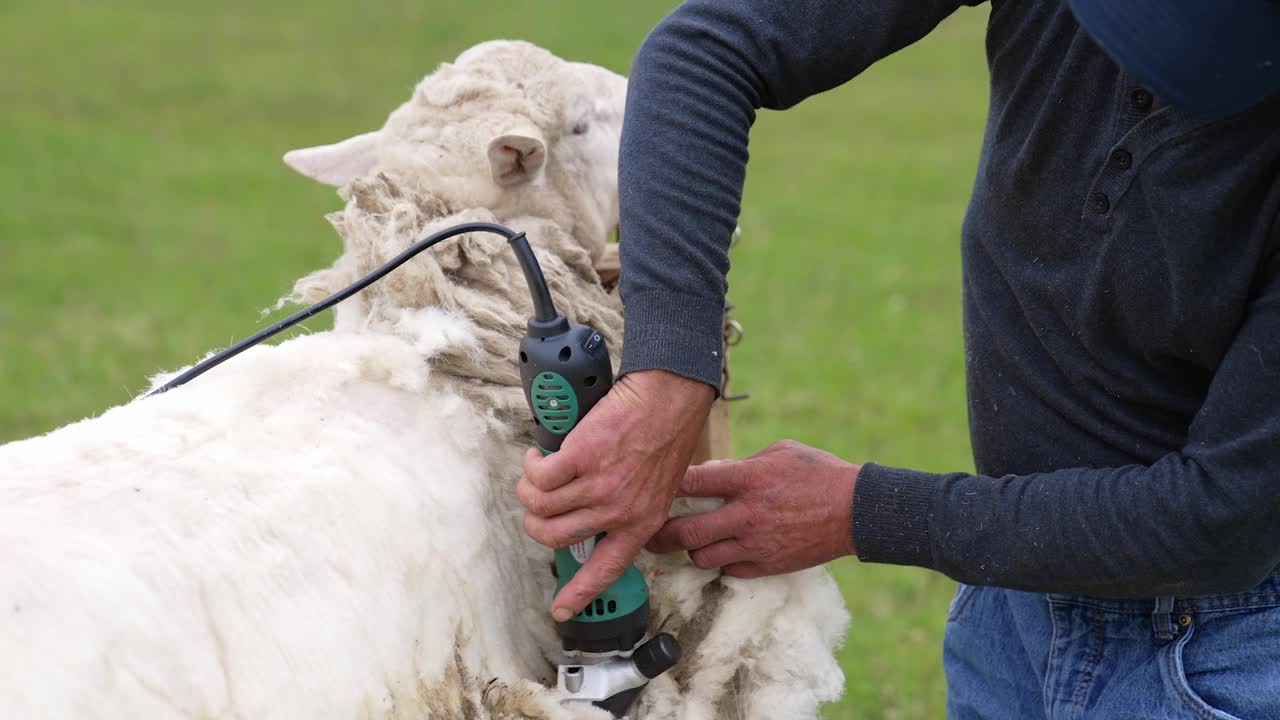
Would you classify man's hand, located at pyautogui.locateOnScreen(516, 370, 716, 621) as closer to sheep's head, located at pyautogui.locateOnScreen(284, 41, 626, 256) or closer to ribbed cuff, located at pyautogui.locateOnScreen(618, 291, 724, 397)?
ribbed cuff, located at pyautogui.locateOnScreen(618, 291, 724, 397)

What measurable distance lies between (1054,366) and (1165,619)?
38 cm

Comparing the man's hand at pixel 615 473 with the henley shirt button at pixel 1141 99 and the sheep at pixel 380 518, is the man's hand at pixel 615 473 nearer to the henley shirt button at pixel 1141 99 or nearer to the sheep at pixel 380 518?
the sheep at pixel 380 518

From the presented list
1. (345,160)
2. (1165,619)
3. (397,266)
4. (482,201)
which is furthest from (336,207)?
(1165,619)

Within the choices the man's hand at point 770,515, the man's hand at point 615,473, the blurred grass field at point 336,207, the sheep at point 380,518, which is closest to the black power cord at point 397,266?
the sheep at point 380,518

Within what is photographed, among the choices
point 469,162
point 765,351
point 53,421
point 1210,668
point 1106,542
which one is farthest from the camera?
point 765,351

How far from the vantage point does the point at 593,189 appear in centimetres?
231

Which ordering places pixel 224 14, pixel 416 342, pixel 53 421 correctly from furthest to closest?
pixel 224 14 → pixel 53 421 → pixel 416 342

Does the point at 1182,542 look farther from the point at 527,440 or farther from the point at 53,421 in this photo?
the point at 53,421

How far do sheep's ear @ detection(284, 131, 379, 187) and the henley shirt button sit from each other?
125 cm

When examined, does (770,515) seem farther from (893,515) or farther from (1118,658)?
(1118,658)

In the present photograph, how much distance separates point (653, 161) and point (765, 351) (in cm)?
506

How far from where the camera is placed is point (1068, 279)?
1.72m

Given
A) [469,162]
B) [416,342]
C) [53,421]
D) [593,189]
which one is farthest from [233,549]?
[53,421]

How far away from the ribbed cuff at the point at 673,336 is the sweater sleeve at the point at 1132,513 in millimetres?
308
